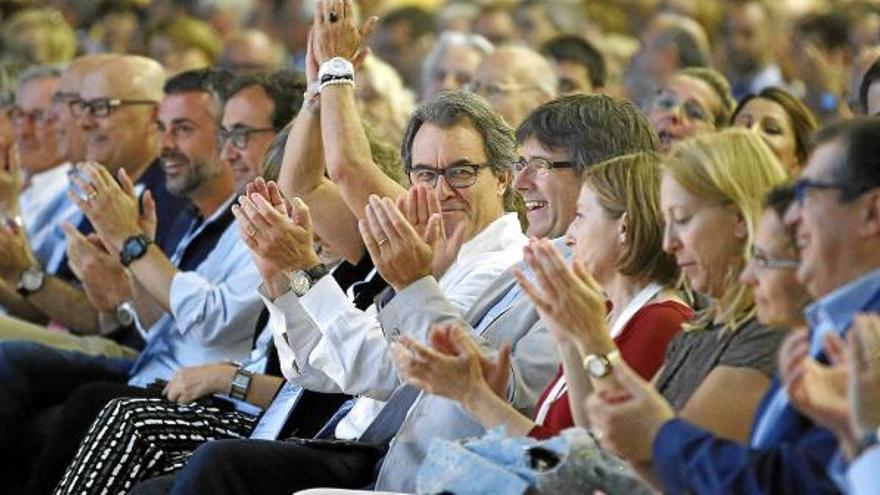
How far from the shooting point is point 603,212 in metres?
3.81

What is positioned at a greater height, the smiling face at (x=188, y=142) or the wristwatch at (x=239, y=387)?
the smiling face at (x=188, y=142)

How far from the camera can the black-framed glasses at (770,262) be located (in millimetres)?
3159

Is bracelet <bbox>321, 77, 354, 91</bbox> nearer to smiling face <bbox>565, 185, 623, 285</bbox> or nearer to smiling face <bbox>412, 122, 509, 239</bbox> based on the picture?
smiling face <bbox>412, 122, 509, 239</bbox>

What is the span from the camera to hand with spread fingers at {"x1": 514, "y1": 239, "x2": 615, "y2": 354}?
11.0 feet

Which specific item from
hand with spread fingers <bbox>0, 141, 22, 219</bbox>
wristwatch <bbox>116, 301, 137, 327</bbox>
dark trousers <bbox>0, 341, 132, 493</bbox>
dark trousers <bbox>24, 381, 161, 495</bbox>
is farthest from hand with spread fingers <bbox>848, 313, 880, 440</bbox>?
hand with spread fingers <bbox>0, 141, 22, 219</bbox>

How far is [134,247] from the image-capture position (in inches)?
228

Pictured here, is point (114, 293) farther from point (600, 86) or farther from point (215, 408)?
point (600, 86)

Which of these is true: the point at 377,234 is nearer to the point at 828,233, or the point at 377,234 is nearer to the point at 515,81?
the point at 828,233

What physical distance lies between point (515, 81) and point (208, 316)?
80.6 inches

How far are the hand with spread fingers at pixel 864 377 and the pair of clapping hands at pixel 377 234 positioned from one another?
4.33 feet

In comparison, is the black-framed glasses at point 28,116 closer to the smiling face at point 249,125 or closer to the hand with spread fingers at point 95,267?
the hand with spread fingers at point 95,267

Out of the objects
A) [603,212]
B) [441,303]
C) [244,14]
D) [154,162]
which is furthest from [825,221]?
[244,14]

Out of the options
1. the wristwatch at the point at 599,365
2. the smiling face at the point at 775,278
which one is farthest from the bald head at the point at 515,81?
the smiling face at the point at 775,278

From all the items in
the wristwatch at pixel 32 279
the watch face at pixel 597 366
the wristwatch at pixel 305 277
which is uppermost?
the wristwatch at pixel 305 277
